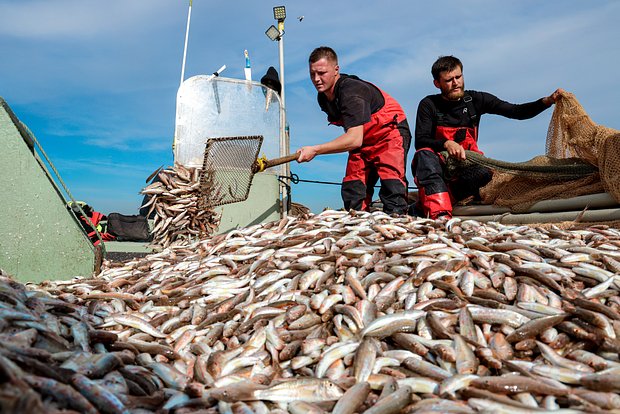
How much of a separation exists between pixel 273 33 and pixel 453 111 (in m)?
5.14

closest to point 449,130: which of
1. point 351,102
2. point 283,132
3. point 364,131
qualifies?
point 364,131

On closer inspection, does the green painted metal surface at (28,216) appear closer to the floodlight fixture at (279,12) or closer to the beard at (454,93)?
the beard at (454,93)

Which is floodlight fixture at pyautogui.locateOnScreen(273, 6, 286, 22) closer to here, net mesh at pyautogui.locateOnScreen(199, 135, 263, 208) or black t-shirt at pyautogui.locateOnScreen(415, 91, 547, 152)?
net mesh at pyautogui.locateOnScreen(199, 135, 263, 208)

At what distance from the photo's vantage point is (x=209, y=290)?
13.1 feet

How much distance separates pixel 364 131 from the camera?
688 centimetres

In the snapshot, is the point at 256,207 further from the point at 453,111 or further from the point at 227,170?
the point at 453,111

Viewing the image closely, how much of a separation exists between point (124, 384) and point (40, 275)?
341 cm

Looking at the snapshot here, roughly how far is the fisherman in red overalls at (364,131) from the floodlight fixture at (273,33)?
4.25 meters

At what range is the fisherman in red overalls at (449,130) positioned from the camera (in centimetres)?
691

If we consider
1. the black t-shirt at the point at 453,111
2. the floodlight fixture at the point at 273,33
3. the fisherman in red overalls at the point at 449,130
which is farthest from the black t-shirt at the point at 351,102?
the floodlight fixture at the point at 273,33

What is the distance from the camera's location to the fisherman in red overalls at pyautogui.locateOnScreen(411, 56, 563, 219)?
22.7 feet

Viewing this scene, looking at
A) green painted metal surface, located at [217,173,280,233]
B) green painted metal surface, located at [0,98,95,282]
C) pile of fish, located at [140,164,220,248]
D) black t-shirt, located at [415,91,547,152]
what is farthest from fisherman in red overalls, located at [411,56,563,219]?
green painted metal surface, located at [0,98,95,282]

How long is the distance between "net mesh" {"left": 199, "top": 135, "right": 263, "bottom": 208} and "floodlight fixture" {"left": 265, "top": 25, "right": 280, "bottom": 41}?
173 inches

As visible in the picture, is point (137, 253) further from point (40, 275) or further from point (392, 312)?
point (392, 312)
